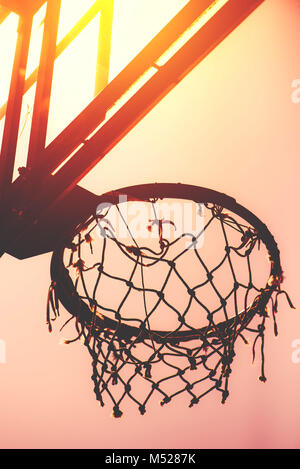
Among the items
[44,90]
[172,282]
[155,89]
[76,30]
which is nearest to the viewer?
[155,89]

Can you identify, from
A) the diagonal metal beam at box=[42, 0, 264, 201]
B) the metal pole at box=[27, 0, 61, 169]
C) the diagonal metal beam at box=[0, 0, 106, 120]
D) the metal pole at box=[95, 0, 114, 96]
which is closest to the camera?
the diagonal metal beam at box=[42, 0, 264, 201]

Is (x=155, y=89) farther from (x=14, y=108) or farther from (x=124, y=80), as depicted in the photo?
(x=14, y=108)

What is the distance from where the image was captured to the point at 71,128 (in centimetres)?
100

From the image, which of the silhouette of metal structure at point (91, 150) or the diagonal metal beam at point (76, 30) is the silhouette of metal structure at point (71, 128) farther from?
the diagonal metal beam at point (76, 30)

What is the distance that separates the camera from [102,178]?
278 cm

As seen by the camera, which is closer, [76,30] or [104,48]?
[104,48]

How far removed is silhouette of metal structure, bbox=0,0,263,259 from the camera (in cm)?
95

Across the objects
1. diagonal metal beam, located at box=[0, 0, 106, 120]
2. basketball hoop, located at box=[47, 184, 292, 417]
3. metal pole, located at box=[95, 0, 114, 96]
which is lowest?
basketball hoop, located at box=[47, 184, 292, 417]

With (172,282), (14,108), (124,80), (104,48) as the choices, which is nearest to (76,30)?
(104,48)

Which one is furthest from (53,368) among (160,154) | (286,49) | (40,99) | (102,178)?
(286,49)

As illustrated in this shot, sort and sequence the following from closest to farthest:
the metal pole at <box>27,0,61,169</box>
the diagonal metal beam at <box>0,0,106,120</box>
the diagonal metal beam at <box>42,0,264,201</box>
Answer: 1. the diagonal metal beam at <box>42,0,264,201</box>
2. the metal pole at <box>27,0,61,169</box>
3. the diagonal metal beam at <box>0,0,106,120</box>

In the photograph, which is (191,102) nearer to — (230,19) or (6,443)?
(230,19)

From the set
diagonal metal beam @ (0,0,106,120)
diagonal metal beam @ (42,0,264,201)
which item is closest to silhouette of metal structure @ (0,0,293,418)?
diagonal metal beam @ (42,0,264,201)

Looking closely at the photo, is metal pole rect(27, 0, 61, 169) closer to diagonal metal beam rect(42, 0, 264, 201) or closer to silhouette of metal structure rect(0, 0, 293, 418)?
silhouette of metal structure rect(0, 0, 293, 418)
